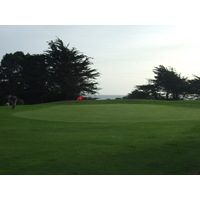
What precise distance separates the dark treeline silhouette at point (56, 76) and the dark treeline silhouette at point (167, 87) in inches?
317

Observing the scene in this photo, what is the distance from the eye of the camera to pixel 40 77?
36.4 m

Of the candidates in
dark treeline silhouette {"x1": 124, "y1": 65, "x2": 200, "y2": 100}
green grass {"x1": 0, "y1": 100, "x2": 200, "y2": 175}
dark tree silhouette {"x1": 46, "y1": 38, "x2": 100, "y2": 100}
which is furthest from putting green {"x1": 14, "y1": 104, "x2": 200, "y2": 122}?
dark treeline silhouette {"x1": 124, "y1": 65, "x2": 200, "y2": 100}

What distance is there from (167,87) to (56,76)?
16.3m

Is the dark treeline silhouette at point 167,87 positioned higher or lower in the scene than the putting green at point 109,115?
higher

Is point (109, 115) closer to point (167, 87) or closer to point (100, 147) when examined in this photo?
point (100, 147)

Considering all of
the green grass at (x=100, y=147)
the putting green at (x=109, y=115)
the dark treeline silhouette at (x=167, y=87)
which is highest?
the dark treeline silhouette at (x=167, y=87)

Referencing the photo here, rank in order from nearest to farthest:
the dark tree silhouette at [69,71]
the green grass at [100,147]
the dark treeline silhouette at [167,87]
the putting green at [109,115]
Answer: the green grass at [100,147] < the putting green at [109,115] < the dark tree silhouette at [69,71] < the dark treeline silhouette at [167,87]

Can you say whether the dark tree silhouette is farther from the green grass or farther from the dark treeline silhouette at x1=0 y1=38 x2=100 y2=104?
the green grass

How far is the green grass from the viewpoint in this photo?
4281mm

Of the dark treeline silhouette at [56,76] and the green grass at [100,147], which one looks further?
the dark treeline silhouette at [56,76]

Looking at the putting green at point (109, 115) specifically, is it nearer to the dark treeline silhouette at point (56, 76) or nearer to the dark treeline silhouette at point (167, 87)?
the dark treeline silhouette at point (56, 76)

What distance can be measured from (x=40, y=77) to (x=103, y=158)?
108 feet

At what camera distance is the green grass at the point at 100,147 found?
428 centimetres

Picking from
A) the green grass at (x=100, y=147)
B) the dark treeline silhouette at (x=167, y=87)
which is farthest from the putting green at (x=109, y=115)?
the dark treeline silhouette at (x=167, y=87)
